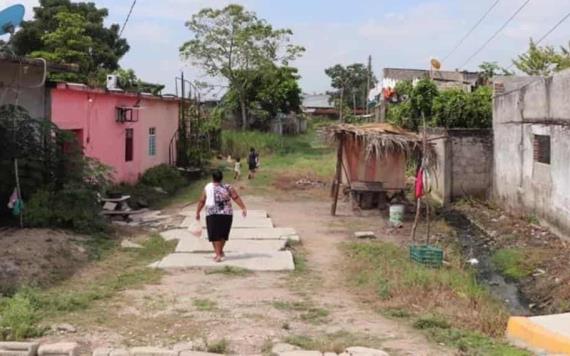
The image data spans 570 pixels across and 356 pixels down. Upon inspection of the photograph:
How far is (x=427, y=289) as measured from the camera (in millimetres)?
8828

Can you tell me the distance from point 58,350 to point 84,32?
35.4m

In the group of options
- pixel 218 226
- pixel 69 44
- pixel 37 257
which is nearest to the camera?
pixel 37 257

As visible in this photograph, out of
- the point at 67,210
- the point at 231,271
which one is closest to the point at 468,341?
the point at 231,271

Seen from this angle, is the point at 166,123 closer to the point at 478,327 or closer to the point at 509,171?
the point at 509,171

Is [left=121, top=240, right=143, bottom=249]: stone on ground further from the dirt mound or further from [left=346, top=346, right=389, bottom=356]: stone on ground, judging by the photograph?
[left=346, top=346, right=389, bottom=356]: stone on ground

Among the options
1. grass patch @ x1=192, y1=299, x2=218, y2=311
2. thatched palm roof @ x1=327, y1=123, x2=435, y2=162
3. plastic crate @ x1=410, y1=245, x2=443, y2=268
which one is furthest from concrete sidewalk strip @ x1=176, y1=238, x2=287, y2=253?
thatched palm roof @ x1=327, y1=123, x2=435, y2=162

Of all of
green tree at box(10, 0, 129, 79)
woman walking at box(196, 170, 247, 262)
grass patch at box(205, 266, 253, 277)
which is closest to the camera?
grass patch at box(205, 266, 253, 277)

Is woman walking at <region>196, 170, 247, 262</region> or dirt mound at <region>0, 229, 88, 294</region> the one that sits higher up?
woman walking at <region>196, 170, 247, 262</region>

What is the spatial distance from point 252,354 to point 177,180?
1735 cm

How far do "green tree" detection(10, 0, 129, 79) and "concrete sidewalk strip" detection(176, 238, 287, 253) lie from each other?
91.1 feet

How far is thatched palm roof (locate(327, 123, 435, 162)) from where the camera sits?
16.8m

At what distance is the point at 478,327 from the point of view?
284 inches

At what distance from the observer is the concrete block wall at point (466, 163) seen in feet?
64.0

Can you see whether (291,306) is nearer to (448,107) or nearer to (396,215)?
(396,215)
